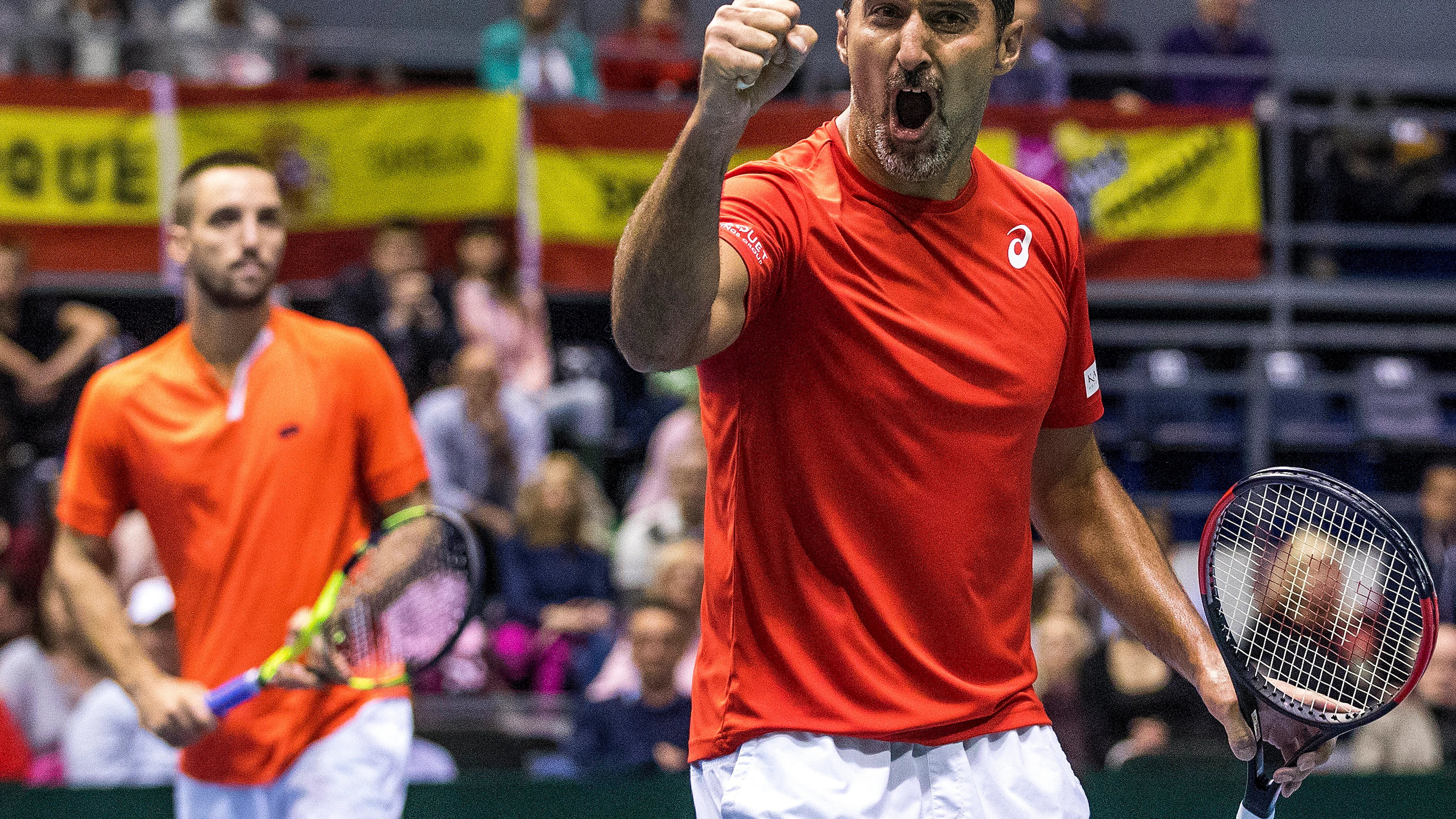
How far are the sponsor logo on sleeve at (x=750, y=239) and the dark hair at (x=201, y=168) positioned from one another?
2.13 meters

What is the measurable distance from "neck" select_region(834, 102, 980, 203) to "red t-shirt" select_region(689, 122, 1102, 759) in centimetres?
2

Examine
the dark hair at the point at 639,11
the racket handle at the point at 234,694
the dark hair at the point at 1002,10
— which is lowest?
the racket handle at the point at 234,694

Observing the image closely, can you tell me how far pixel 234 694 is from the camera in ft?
11.9

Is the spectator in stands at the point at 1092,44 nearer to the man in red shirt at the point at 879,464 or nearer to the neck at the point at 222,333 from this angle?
the neck at the point at 222,333

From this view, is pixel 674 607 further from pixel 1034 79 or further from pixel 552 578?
pixel 1034 79

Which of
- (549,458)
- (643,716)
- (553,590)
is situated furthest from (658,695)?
(549,458)

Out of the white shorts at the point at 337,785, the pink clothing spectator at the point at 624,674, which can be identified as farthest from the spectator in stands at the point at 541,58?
the white shorts at the point at 337,785

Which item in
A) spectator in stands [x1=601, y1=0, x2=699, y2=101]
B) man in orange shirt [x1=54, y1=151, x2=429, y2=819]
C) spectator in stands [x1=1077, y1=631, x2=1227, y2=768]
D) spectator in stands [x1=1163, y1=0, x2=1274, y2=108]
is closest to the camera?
man in orange shirt [x1=54, y1=151, x2=429, y2=819]

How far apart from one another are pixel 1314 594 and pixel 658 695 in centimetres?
333

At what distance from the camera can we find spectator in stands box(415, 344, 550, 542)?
24.9 feet

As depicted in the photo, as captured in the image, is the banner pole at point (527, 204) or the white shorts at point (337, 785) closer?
the white shorts at point (337, 785)

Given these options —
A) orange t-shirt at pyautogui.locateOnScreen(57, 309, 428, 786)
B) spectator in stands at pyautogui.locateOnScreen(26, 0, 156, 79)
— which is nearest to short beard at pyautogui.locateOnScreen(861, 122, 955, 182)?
orange t-shirt at pyautogui.locateOnScreen(57, 309, 428, 786)

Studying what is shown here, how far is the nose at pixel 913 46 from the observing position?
227cm

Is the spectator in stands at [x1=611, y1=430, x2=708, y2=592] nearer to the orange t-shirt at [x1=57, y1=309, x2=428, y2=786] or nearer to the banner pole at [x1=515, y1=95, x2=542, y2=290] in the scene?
the banner pole at [x1=515, y1=95, x2=542, y2=290]
